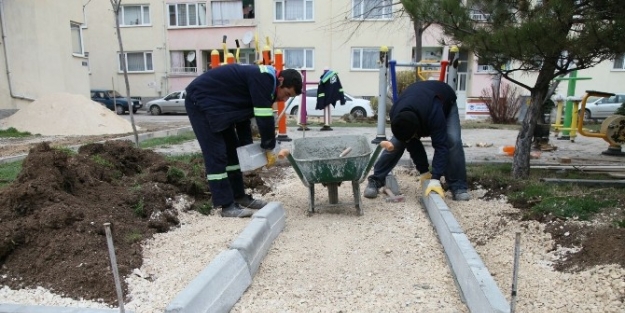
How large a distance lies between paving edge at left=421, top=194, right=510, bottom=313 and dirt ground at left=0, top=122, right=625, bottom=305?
66 centimetres

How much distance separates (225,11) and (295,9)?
4099mm

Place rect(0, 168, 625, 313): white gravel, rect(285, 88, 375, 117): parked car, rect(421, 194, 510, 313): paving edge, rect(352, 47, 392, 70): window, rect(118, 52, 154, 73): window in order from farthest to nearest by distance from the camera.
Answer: rect(118, 52, 154, 73): window, rect(352, 47, 392, 70): window, rect(285, 88, 375, 117): parked car, rect(0, 168, 625, 313): white gravel, rect(421, 194, 510, 313): paving edge

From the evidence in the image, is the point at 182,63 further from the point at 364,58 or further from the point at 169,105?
the point at 364,58

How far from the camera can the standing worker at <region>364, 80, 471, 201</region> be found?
13.5 feet

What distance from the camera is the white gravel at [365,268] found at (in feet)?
8.16

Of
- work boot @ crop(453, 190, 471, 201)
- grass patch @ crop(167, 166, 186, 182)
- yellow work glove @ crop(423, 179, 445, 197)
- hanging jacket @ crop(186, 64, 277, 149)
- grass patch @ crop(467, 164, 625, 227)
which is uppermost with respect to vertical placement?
hanging jacket @ crop(186, 64, 277, 149)

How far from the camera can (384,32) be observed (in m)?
22.9

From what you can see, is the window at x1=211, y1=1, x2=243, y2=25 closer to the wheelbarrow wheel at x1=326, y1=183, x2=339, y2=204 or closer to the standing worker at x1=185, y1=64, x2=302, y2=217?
the standing worker at x1=185, y1=64, x2=302, y2=217

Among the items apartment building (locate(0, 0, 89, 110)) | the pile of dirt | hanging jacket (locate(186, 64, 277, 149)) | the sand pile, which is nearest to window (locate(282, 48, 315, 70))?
apartment building (locate(0, 0, 89, 110))

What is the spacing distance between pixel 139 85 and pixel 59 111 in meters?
14.5

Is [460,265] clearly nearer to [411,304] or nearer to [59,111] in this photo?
[411,304]

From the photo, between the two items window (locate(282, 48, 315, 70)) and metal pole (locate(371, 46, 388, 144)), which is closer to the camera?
metal pole (locate(371, 46, 388, 144))

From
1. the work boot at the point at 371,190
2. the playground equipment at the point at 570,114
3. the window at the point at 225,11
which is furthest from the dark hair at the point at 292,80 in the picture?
the window at the point at 225,11

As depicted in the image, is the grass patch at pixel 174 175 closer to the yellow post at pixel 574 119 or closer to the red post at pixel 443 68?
the red post at pixel 443 68
